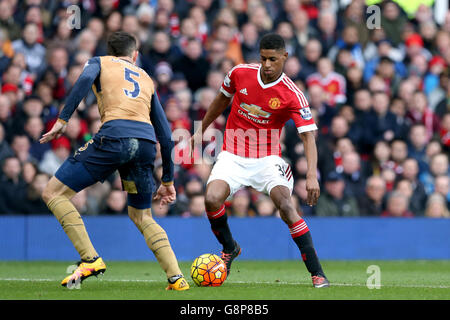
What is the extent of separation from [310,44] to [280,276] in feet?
21.3

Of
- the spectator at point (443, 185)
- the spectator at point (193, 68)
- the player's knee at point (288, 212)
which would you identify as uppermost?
the spectator at point (193, 68)

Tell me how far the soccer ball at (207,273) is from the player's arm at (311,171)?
1.08 metres

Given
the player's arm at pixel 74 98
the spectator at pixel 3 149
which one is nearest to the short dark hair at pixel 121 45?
the player's arm at pixel 74 98

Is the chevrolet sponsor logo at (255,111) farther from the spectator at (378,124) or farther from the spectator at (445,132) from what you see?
the spectator at (445,132)

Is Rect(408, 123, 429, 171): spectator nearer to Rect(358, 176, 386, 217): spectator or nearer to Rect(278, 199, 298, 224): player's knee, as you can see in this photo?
Rect(358, 176, 386, 217): spectator

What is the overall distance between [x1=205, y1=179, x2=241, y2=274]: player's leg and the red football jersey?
473 millimetres

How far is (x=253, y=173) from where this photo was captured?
8922mm

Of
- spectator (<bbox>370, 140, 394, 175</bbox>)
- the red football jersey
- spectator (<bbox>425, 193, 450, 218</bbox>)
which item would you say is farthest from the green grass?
spectator (<bbox>370, 140, 394, 175</bbox>)

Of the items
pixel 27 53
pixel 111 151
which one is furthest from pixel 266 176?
pixel 27 53

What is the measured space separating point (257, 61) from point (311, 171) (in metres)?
7.30

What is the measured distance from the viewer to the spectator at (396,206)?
15.1 metres

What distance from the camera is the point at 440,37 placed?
17.4 meters

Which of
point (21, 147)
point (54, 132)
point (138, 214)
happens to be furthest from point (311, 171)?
point (21, 147)

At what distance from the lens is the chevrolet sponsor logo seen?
893 cm
